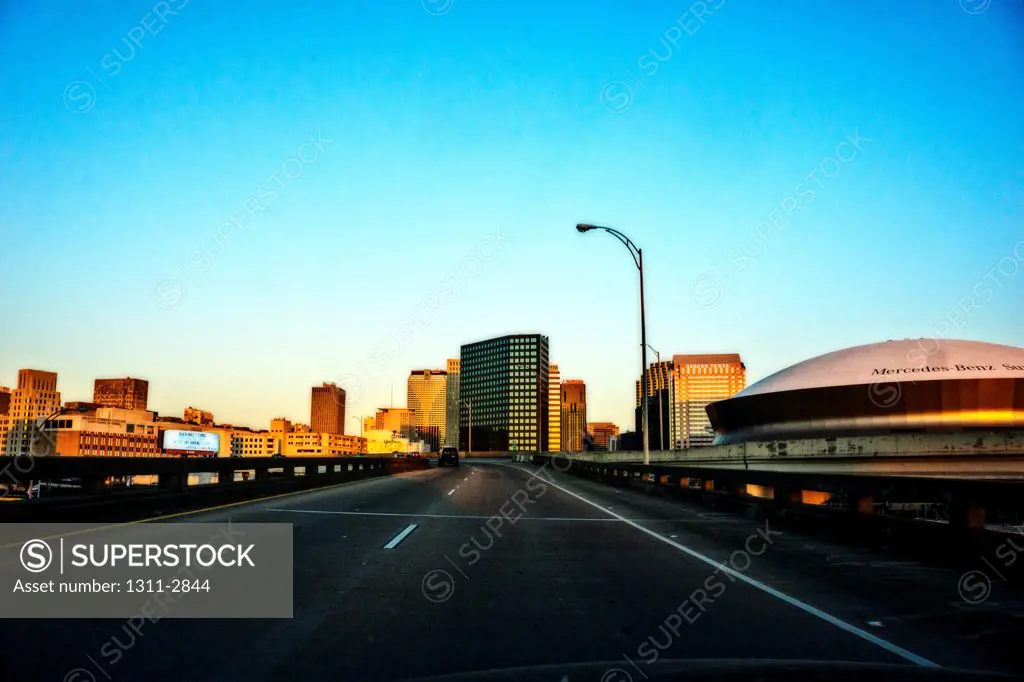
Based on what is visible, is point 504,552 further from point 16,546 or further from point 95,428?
point 95,428

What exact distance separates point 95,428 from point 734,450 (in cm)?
10097

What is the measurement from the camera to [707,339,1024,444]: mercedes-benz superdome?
2933 inches

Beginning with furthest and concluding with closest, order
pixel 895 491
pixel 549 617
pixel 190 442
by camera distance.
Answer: pixel 190 442, pixel 895 491, pixel 549 617

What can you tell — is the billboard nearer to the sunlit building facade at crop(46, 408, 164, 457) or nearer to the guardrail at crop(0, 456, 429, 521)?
the sunlit building facade at crop(46, 408, 164, 457)

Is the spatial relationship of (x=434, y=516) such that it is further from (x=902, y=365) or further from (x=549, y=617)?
(x=902, y=365)

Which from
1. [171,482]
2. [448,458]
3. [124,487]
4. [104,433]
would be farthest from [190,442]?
[124,487]

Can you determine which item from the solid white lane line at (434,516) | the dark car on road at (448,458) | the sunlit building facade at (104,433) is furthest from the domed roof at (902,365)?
the sunlit building facade at (104,433)

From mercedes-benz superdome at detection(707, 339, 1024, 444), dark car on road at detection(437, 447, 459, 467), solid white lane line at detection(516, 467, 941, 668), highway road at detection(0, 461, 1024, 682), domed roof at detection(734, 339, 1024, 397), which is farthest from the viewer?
dark car on road at detection(437, 447, 459, 467)

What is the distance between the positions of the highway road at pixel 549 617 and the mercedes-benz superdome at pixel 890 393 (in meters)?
65.8

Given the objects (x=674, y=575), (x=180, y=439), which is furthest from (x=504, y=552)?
(x=180, y=439)

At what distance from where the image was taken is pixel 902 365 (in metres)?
85.5

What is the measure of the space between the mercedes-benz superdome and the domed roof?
0.35ft

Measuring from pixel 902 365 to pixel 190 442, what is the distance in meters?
83.4

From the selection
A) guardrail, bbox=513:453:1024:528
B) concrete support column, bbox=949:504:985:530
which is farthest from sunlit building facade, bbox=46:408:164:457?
concrete support column, bbox=949:504:985:530
